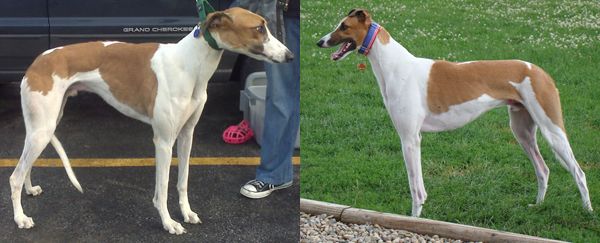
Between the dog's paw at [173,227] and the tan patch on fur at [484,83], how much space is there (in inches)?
48.3

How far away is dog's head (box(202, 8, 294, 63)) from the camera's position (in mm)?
2908

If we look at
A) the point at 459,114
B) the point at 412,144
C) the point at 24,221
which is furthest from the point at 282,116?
the point at 24,221

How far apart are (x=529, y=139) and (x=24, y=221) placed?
2242 mm

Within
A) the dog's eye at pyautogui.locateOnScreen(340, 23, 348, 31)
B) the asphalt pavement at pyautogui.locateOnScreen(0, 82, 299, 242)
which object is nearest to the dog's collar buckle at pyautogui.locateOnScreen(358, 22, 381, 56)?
the dog's eye at pyautogui.locateOnScreen(340, 23, 348, 31)

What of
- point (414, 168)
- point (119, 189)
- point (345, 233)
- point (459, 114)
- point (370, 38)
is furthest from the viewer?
point (345, 233)

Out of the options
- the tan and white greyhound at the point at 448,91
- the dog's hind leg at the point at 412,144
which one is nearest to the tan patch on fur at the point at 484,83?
the tan and white greyhound at the point at 448,91

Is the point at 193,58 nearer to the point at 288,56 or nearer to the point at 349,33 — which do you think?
the point at 288,56

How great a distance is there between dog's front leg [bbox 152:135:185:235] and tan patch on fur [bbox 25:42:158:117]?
0.24m

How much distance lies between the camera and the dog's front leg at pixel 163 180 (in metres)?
3.20

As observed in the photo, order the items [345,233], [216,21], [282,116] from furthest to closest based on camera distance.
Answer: [345,233] → [282,116] → [216,21]

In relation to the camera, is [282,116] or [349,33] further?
[349,33]

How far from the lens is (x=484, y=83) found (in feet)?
12.4

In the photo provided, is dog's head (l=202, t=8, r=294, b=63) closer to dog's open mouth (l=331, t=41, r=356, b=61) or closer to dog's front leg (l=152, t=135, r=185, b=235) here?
dog's front leg (l=152, t=135, r=185, b=235)

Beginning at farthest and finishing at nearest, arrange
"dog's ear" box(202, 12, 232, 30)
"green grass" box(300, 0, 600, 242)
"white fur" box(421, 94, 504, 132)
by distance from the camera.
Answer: "green grass" box(300, 0, 600, 242) → "white fur" box(421, 94, 504, 132) → "dog's ear" box(202, 12, 232, 30)
